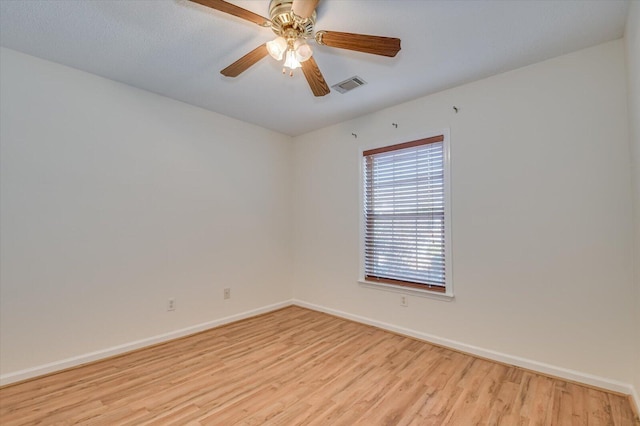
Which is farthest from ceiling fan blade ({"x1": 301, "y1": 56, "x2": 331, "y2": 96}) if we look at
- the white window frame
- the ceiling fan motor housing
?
the white window frame

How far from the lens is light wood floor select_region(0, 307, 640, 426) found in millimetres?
1833

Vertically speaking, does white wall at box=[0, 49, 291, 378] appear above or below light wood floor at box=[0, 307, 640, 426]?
above

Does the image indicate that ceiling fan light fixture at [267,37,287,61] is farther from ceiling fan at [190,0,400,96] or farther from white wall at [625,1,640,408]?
white wall at [625,1,640,408]

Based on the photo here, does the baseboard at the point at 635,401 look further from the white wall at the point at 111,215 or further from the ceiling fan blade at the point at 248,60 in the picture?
the white wall at the point at 111,215

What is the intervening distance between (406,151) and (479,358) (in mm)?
2125

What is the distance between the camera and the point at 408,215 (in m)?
3.23

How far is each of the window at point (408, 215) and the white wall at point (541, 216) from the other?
14 centimetres

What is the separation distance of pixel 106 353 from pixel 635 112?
14.3 feet

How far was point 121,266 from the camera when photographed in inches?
108

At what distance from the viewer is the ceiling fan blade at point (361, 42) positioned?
5.50ft

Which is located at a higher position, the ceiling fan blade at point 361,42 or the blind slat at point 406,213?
the ceiling fan blade at point 361,42

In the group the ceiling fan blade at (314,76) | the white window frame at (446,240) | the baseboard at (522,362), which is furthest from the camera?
the white window frame at (446,240)

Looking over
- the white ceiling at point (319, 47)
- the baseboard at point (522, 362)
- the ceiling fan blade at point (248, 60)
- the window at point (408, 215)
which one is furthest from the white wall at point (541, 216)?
the ceiling fan blade at point (248, 60)

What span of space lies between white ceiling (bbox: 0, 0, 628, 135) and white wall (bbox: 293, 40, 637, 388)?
0.87ft
